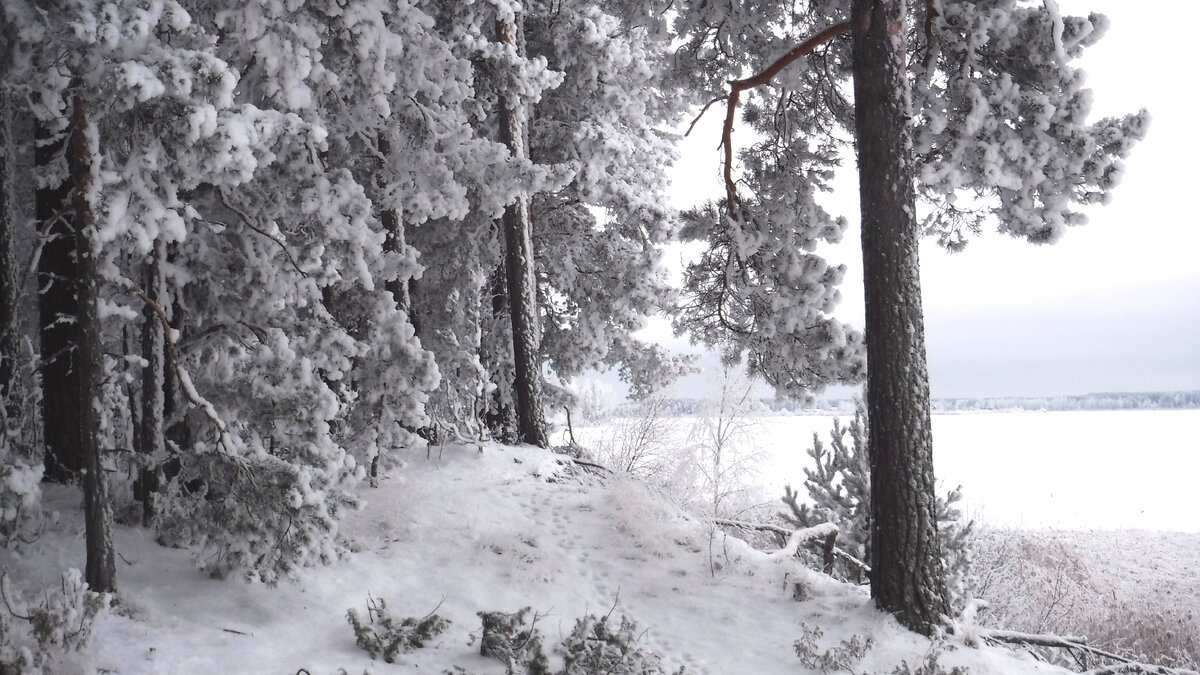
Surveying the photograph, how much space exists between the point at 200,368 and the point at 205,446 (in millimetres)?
1344

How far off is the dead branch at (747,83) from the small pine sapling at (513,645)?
18.0 feet

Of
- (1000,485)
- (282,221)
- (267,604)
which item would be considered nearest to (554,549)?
(267,604)

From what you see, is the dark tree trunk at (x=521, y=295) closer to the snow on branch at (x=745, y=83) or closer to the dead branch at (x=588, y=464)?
the dead branch at (x=588, y=464)

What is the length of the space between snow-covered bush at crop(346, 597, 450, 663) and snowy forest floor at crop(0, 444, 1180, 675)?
10 cm

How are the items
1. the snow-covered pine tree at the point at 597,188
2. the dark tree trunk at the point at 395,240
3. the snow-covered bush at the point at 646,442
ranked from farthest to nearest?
the snow-covered bush at the point at 646,442, the snow-covered pine tree at the point at 597,188, the dark tree trunk at the point at 395,240

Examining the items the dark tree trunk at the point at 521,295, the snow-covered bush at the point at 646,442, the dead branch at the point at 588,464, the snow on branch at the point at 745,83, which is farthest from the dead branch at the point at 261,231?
the snow-covered bush at the point at 646,442

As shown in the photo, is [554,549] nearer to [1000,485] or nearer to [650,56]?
[650,56]

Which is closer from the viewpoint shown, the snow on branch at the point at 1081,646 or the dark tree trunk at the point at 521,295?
the snow on branch at the point at 1081,646

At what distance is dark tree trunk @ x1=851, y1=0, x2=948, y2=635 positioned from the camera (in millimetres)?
6109

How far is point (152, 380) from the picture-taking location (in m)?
6.31

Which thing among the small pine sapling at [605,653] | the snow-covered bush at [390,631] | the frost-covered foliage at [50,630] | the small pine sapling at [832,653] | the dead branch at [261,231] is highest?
the dead branch at [261,231]

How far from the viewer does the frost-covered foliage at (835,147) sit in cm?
661

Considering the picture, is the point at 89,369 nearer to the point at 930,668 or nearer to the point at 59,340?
the point at 59,340

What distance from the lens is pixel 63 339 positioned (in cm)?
659
